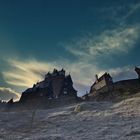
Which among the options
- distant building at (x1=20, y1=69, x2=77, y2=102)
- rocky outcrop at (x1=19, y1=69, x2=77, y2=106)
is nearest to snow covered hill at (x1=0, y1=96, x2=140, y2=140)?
rocky outcrop at (x1=19, y1=69, x2=77, y2=106)

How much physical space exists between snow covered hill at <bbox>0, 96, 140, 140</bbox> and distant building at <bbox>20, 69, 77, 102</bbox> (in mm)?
30335

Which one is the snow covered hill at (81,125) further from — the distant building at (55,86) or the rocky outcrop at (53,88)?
the distant building at (55,86)

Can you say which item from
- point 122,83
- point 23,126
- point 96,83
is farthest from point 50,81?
point 23,126

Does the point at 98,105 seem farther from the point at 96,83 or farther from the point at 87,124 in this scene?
the point at 96,83

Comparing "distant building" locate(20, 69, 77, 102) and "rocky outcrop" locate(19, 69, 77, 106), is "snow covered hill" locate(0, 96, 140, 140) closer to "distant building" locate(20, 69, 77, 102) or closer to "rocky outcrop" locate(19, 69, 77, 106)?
"rocky outcrop" locate(19, 69, 77, 106)

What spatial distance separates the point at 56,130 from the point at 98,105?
1184 centimetres

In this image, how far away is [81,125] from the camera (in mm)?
23578

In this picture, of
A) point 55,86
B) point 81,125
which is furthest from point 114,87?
point 81,125

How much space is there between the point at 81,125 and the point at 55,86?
45607 millimetres

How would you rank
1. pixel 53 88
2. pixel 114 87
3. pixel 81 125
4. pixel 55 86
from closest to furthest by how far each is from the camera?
pixel 81 125
pixel 114 87
pixel 53 88
pixel 55 86

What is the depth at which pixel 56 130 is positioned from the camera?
22469 millimetres

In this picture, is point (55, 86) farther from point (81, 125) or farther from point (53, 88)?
point (81, 125)

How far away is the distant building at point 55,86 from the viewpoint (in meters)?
62.3

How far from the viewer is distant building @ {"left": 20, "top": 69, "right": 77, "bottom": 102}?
2452 inches
